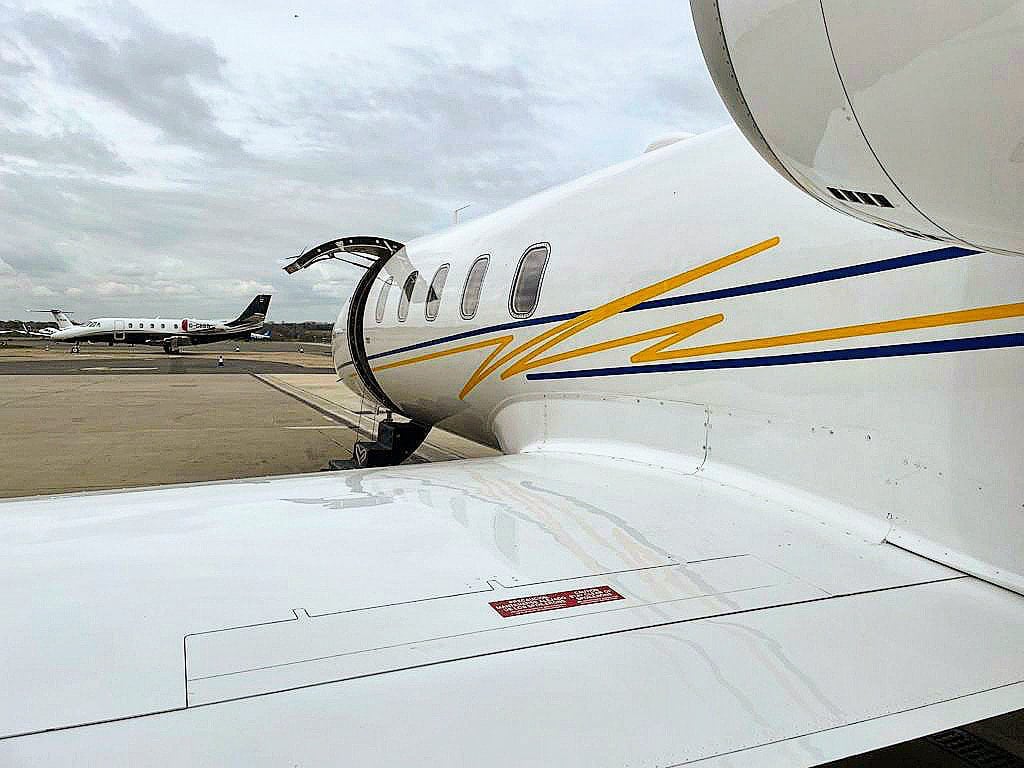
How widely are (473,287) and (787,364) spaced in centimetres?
338

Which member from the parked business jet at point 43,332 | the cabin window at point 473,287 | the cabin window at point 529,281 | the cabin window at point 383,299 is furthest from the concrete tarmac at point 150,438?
the parked business jet at point 43,332

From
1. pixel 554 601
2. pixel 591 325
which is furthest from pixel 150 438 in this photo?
pixel 554 601

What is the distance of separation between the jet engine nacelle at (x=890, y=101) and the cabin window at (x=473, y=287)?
15.0 ft

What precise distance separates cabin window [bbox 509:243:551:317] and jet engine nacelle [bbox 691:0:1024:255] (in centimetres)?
364

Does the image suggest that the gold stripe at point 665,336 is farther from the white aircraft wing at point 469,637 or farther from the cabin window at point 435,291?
the cabin window at point 435,291

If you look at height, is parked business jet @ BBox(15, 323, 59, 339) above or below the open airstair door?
below

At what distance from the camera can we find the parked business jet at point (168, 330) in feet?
212

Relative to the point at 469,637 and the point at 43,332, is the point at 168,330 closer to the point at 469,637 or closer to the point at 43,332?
the point at 43,332

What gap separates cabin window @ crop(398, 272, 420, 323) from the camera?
761 cm

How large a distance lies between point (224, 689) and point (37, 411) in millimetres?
18486

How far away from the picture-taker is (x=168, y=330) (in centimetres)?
6431

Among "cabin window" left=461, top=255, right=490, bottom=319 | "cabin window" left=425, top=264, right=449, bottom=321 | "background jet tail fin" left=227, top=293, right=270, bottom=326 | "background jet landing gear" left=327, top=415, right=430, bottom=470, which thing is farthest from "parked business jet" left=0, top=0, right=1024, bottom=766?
"background jet tail fin" left=227, top=293, right=270, bottom=326

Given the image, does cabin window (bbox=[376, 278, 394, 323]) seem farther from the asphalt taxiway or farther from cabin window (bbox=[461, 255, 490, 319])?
the asphalt taxiway

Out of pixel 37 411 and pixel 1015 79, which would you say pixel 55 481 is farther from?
pixel 1015 79
